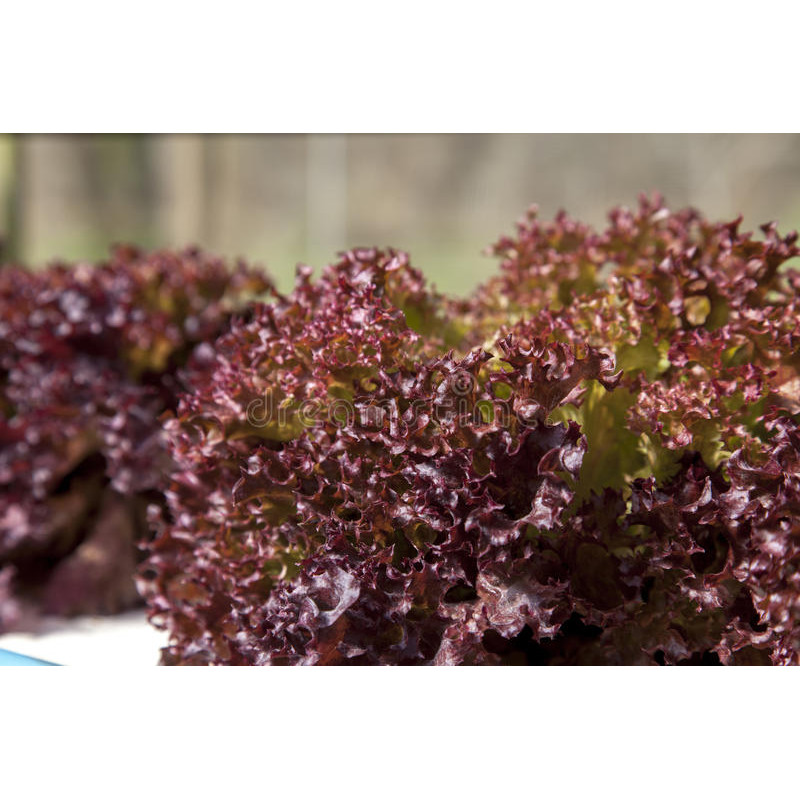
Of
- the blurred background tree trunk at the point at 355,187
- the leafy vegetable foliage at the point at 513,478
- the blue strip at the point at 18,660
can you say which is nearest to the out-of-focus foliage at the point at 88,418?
the blue strip at the point at 18,660

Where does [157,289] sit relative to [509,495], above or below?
above

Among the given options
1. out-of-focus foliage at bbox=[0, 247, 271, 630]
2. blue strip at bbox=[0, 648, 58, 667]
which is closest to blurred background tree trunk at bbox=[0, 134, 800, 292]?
out-of-focus foliage at bbox=[0, 247, 271, 630]

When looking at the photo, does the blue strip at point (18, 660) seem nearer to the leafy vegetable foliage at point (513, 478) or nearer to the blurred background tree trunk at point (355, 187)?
the leafy vegetable foliage at point (513, 478)

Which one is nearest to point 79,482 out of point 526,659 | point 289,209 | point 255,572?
point 255,572

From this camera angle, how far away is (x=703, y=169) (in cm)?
584

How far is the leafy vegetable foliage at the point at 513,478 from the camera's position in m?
0.99

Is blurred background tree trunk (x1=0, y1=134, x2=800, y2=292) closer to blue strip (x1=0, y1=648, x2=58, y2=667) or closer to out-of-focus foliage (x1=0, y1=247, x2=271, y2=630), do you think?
out-of-focus foliage (x1=0, y1=247, x2=271, y2=630)

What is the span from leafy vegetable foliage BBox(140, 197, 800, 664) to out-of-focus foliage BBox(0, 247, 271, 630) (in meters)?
0.47

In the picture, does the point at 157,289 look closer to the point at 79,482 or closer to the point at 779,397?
the point at 79,482

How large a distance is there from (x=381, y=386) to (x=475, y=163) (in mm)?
6395

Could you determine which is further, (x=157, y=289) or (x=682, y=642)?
(x=157, y=289)

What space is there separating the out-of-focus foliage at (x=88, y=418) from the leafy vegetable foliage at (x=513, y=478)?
0.47 metres

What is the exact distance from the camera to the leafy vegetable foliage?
3.24ft

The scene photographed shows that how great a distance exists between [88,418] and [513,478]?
98cm
